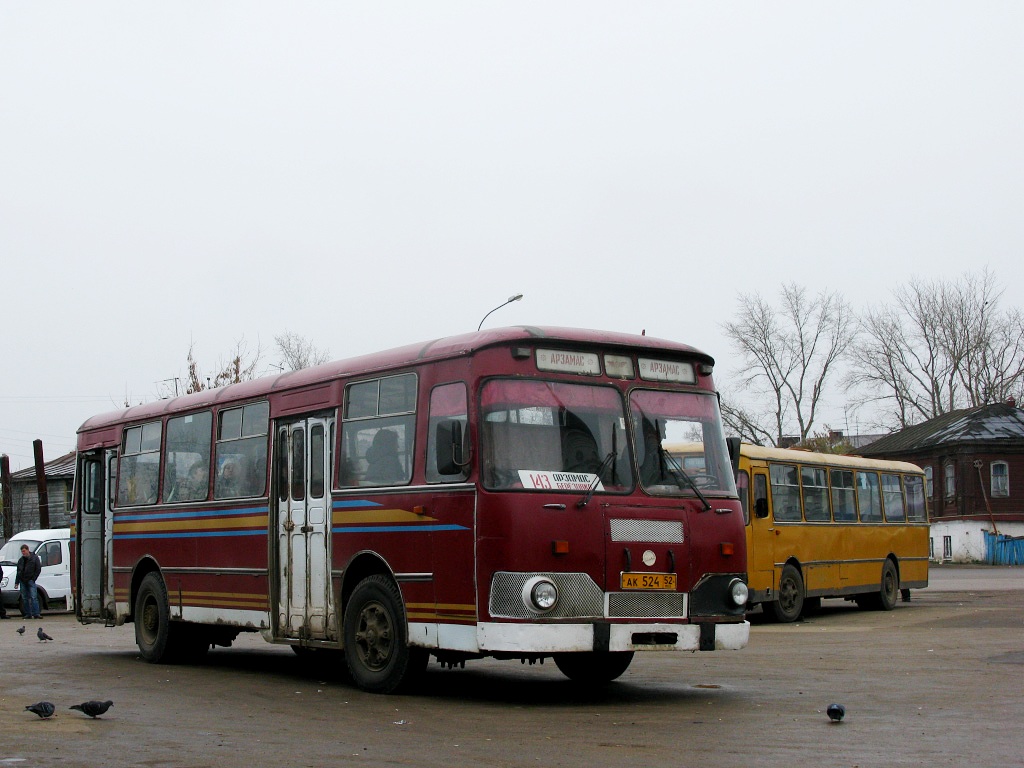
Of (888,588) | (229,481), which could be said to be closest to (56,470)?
(888,588)

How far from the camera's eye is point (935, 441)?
70.1 metres

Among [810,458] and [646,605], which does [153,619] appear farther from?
[810,458]

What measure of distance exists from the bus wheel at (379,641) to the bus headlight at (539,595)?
4.85 feet

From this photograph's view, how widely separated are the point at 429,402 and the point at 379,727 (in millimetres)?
2969

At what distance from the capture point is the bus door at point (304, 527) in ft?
43.3

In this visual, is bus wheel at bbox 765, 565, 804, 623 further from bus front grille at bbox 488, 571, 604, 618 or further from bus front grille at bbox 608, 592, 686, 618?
bus front grille at bbox 488, 571, 604, 618

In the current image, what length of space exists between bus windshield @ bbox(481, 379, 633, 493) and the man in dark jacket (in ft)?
74.2

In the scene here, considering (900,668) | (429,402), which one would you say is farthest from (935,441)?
(429,402)

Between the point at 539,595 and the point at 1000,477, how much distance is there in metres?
62.5

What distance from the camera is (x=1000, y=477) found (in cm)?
6862

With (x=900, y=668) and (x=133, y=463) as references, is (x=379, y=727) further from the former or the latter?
(x=133, y=463)

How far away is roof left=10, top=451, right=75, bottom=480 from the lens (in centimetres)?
6925

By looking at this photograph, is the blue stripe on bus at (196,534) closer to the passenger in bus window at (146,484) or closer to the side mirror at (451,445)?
the passenger in bus window at (146,484)

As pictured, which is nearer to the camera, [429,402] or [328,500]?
[429,402]
